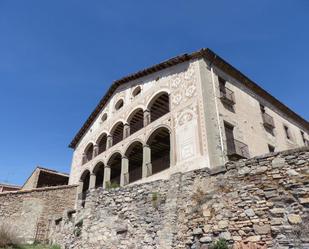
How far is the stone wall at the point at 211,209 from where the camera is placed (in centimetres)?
→ 681

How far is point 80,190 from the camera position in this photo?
70.1 feet

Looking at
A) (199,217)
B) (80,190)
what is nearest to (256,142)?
(199,217)

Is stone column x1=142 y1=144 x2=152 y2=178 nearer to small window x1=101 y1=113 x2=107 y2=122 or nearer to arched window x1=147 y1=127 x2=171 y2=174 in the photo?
arched window x1=147 y1=127 x2=171 y2=174

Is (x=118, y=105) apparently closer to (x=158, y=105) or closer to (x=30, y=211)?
(x=158, y=105)

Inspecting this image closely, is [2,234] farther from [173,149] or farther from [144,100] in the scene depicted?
[144,100]

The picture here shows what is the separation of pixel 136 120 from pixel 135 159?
9.53ft

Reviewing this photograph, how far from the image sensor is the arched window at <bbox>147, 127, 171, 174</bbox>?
16828 millimetres

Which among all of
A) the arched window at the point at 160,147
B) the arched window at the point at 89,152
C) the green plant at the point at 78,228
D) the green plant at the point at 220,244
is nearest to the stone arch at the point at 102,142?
the arched window at the point at 89,152

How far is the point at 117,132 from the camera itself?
2197 centimetres

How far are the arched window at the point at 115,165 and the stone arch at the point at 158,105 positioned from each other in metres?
3.86

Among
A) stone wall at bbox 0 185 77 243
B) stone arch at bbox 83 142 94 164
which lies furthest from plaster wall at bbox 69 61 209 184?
stone wall at bbox 0 185 77 243

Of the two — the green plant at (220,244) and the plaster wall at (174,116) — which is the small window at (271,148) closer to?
the plaster wall at (174,116)

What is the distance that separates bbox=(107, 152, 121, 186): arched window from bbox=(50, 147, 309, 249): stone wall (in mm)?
9052

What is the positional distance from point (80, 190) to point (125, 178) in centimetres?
539
